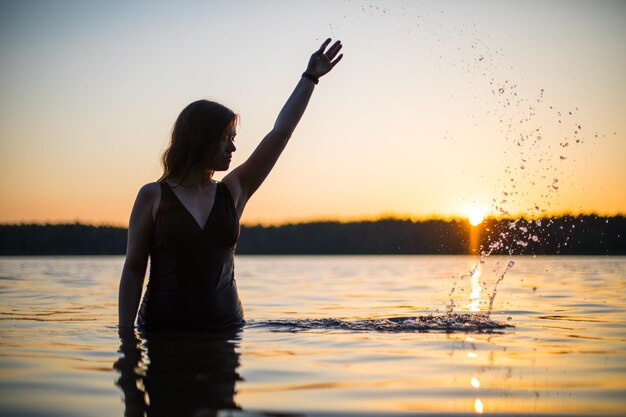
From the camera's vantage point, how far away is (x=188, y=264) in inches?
201

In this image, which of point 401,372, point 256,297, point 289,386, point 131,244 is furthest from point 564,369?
point 256,297

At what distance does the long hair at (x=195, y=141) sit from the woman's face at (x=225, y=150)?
35mm

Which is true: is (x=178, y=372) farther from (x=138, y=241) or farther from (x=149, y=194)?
(x=149, y=194)

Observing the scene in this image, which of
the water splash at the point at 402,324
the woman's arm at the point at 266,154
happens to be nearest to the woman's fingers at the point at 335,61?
the woman's arm at the point at 266,154

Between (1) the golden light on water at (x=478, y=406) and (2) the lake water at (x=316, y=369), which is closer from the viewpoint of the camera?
(1) the golden light on water at (x=478, y=406)

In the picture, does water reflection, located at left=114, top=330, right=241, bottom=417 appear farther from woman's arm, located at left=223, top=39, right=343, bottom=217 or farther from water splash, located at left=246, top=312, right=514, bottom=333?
water splash, located at left=246, top=312, right=514, bottom=333

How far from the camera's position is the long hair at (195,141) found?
5.25 meters

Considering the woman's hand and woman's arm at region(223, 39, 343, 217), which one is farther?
the woman's hand

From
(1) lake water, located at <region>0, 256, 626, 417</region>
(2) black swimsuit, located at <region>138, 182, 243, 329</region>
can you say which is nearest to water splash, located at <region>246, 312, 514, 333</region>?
(1) lake water, located at <region>0, 256, 626, 417</region>

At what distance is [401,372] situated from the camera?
4.82 m

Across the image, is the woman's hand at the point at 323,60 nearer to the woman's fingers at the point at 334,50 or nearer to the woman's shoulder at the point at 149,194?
the woman's fingers at the point at 334,50

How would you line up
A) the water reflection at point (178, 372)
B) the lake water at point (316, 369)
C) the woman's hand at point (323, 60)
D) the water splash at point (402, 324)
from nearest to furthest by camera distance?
the water reflection at point (178, 372)
the lake water at point (316, 369)
the woman's hand at point (323, 60)
the water splash at point (402, 324)

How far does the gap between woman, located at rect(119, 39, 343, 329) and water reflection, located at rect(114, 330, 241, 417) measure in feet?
0.40

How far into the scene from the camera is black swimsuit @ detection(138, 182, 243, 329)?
509cm
